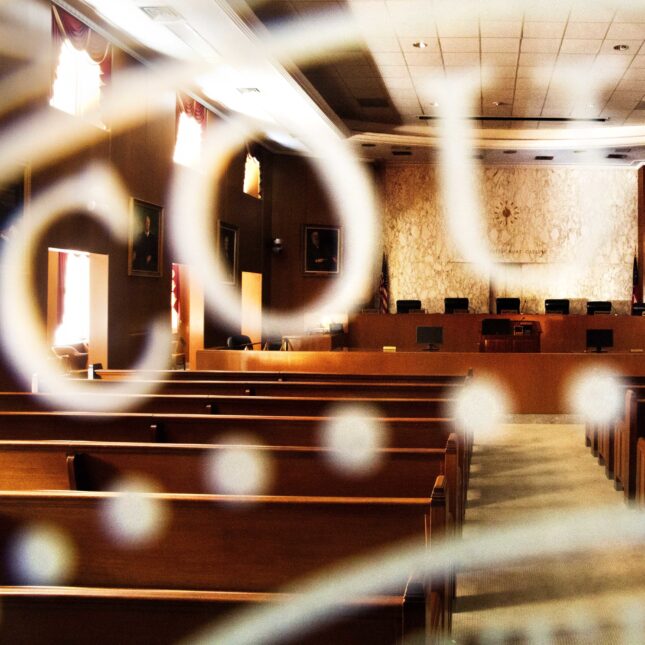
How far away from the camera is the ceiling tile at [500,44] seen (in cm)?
874

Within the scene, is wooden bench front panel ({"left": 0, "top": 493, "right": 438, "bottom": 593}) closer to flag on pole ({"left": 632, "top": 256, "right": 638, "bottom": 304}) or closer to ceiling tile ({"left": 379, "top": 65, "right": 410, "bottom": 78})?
ceiling tile ({"left": 379, "top": 65, "right": 410, "bottom": 78})

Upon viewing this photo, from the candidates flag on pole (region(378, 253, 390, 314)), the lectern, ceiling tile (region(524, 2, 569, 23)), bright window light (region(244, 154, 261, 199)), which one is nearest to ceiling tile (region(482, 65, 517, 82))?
ceiling tile (region(524, 2, 569, 23))

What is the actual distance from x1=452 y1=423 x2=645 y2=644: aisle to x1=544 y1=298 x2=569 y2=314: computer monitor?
878cm

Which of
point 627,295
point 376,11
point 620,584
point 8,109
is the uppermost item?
point 376,11

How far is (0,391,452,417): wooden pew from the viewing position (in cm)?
455

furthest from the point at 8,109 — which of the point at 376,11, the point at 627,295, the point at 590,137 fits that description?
the point at 627,295

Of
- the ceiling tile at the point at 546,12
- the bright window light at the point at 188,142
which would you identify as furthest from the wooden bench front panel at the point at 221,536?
the bright window light at the point at 188,142

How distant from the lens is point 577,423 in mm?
7445

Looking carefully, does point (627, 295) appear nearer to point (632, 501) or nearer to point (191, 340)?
point (191, 340)

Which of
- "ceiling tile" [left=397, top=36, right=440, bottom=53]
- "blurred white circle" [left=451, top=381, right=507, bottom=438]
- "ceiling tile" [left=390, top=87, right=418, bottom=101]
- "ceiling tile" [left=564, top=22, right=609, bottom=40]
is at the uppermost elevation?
"ceiling tile" [left=390, top=87, right=418, bottom=101]

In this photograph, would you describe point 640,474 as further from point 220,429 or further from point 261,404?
point 220,429

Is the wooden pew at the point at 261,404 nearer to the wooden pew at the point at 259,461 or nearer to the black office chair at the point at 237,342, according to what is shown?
the wooden pew at the point at 259,461

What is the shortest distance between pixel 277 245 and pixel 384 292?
2386 millimetres

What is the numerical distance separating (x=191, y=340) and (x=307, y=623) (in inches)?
388
